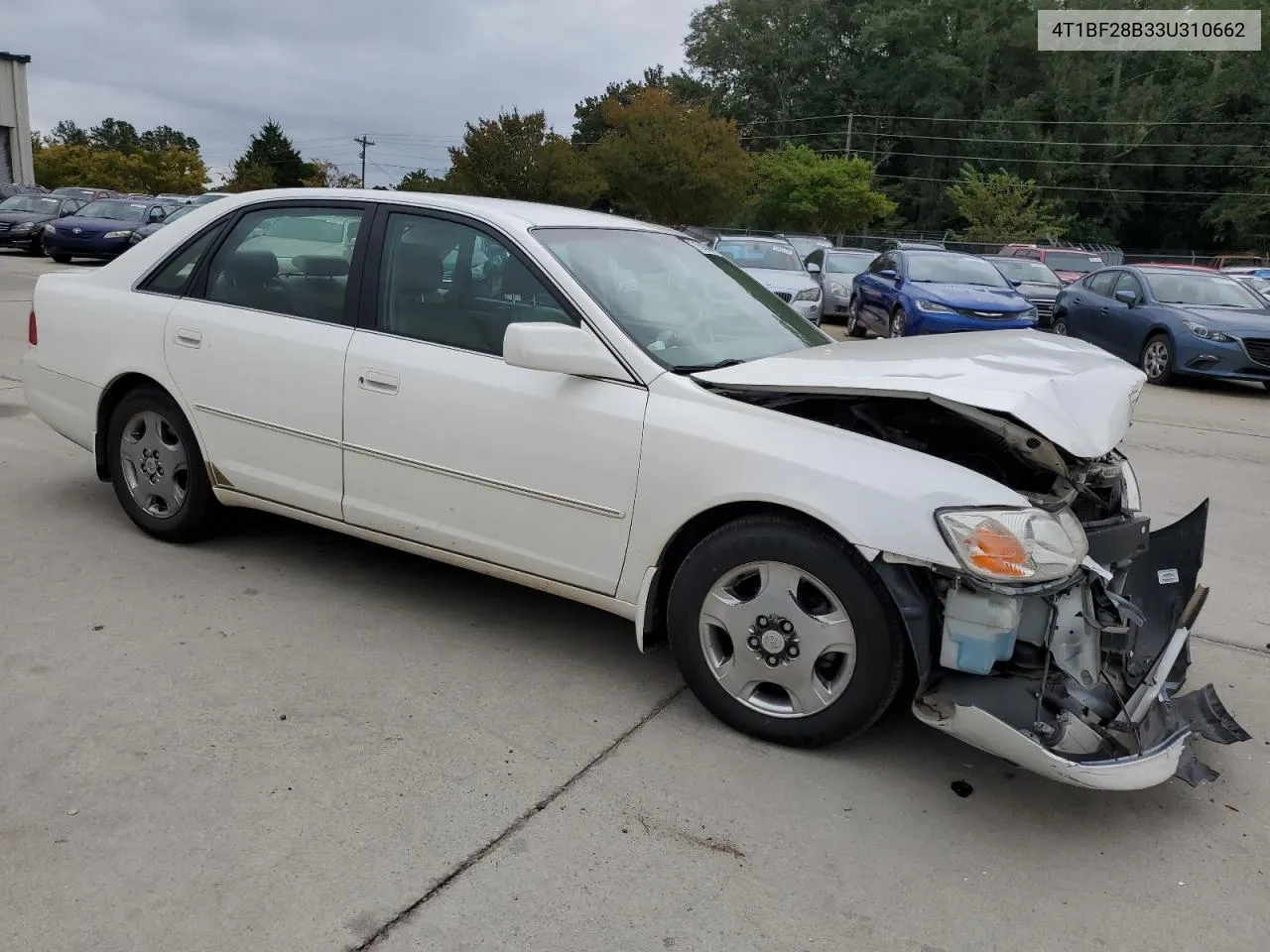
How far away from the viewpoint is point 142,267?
4.84 m

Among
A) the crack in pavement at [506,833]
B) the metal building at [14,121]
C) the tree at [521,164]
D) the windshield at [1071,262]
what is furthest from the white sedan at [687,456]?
the metal building at [14,121]

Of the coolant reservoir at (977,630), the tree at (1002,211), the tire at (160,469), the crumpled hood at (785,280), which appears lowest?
the tire at (160,469)

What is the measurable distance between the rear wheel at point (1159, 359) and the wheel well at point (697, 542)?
11.3 meters

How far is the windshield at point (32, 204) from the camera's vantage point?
2462 cm

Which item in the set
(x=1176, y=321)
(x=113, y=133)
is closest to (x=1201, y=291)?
(x=1176, y=321)

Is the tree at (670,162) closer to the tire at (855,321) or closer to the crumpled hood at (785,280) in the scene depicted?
the tire at (855,321)

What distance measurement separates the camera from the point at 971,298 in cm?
1428

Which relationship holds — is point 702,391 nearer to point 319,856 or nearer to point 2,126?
point 319,856

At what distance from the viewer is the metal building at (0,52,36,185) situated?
1962 inches

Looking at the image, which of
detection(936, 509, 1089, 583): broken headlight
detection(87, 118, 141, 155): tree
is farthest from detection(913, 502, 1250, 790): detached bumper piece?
detection(87, 118, 141, 155): tree

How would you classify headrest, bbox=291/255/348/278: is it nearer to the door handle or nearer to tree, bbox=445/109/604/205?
the door handle

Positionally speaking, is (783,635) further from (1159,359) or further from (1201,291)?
(1201,291)

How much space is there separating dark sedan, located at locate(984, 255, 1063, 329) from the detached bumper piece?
56.3ft

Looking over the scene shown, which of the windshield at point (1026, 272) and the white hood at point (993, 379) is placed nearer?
the white hood at point (993, 379)
